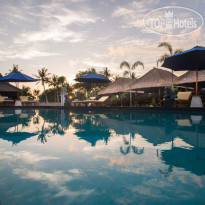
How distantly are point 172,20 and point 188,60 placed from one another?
3011 millimetres

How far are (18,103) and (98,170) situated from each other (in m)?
17.8

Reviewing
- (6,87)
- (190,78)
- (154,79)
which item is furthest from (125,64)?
(6,87)

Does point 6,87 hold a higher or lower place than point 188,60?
lower

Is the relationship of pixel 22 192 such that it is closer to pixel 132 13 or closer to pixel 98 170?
pixel 98 170

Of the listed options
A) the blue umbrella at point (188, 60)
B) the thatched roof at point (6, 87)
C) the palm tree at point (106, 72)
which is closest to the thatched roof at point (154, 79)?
the blue umbrella at point (188, 60)

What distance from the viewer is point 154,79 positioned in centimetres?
2214

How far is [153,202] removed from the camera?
142cm

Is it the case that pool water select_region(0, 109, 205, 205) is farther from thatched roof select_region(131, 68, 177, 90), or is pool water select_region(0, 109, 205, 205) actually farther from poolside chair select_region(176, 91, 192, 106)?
Answer: thatched roof select_region(131, 68, 177, 90)

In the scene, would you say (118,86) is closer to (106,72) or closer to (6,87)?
(6,87)

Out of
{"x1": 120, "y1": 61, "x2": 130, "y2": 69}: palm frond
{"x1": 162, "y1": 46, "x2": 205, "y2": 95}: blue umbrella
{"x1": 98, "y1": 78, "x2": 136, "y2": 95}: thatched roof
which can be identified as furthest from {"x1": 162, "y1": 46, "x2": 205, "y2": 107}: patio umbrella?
{"x1": 98, "y1": 78, "x2": 136, "y2": 95}: thatched roof

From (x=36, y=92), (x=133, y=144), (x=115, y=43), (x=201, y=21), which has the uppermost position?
(x=115, y=43)

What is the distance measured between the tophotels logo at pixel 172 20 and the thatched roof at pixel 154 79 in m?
9.74

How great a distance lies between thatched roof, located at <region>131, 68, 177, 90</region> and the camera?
842 inches

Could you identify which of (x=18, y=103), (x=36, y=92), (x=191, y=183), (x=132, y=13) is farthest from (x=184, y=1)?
(x=36, y=92)
